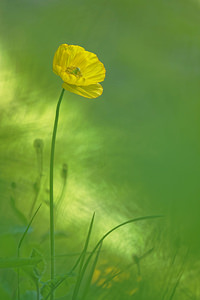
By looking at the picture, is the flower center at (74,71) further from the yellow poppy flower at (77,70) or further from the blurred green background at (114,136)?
the blurred green background at (114,136)

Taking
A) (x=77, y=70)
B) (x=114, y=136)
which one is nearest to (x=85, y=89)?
(x=77, y=70)

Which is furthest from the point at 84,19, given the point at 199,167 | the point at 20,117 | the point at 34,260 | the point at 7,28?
the point at 34,260

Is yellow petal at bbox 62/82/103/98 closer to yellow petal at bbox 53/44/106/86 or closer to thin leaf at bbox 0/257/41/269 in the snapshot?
yellow petal at bbox 53/44/106/86

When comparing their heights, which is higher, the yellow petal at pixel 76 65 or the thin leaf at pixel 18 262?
the yellow petal at pixel 76 65

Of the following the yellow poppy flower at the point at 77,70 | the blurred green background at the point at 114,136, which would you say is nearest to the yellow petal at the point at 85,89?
the yellow poppy flower at the point at 77,70

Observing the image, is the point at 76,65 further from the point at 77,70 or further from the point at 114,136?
the point at 114,136

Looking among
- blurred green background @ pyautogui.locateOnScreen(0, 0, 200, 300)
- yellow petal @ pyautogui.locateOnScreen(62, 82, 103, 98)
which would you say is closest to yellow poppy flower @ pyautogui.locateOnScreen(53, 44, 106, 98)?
yellow petal @ pyautogui.locateOnScreen(62, 82, 103, 98)

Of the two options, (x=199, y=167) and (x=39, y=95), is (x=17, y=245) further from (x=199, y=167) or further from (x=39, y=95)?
(x=199, y=167)
